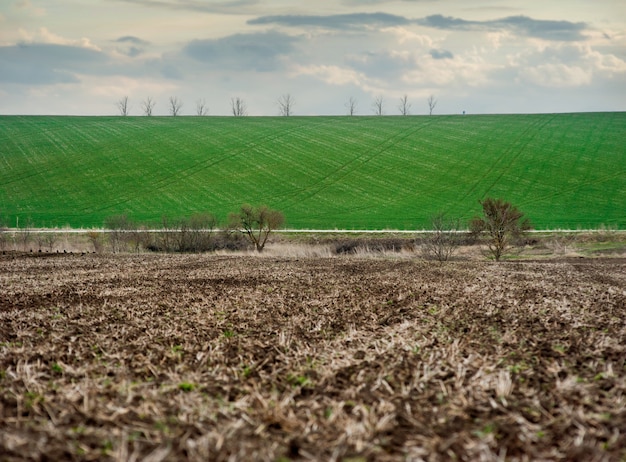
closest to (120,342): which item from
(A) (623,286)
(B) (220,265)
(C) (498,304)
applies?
(C) (498,304)

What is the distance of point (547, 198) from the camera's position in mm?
82312

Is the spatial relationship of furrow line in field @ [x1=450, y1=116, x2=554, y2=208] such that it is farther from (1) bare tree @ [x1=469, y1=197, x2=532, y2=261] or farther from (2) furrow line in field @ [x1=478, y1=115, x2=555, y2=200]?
(1) bare tree @ [x1=469, y1=197, x2=532, y2=261]

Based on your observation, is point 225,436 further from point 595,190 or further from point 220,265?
point 595,190

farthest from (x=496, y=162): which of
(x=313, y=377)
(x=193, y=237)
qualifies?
(x=313, y=377)

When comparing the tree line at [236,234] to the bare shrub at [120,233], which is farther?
the bare shrub at [120,233]

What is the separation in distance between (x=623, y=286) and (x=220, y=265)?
17292 millimetres

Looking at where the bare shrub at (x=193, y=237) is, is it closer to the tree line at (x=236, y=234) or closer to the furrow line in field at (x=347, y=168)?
the tree line at (x=236, y=234)

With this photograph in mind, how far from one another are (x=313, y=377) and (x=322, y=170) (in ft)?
287

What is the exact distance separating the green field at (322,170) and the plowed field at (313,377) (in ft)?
189

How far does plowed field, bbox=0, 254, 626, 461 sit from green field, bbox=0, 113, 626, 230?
Result: 57.5 metres

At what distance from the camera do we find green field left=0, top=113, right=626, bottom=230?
79.4 m

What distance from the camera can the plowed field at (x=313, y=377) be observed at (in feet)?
22.2

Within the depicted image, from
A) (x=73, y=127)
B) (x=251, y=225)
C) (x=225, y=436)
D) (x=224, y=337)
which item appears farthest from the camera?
(x=73, y=127)

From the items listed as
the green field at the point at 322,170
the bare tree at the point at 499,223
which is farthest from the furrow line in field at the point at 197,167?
the bare tree at the point at 499,223
